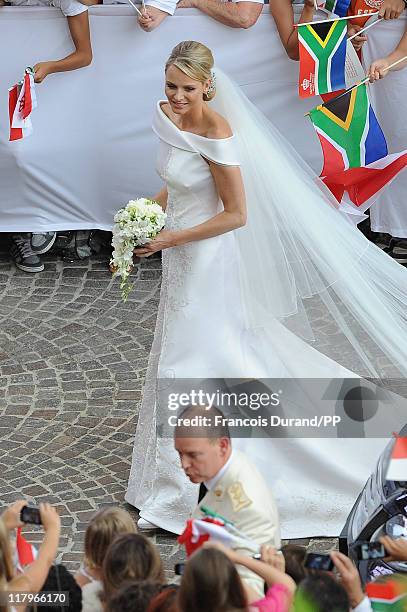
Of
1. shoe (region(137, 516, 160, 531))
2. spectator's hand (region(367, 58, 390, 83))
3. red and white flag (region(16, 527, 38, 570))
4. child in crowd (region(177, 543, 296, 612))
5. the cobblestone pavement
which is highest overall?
spectator's hand (region(367, 58, 390, 83))

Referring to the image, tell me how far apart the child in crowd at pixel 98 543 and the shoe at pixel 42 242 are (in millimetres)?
4636

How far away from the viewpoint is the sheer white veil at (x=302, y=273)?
227 inches

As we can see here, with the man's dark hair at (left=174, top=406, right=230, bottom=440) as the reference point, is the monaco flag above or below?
below

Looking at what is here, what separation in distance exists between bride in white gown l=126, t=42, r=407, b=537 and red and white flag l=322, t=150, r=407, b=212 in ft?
5.95

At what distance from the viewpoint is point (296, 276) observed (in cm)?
586

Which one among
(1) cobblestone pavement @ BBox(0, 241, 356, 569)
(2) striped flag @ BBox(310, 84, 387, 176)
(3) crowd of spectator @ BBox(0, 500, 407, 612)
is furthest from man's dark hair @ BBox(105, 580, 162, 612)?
(2) striped flag @ BBox(310, 84, 387, 176)

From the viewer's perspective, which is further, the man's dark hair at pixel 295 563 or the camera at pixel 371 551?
the man's dark hair at pixel 295 563

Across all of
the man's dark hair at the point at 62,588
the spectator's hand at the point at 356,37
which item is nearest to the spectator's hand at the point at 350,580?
the man's dark hair at the point at 62,588

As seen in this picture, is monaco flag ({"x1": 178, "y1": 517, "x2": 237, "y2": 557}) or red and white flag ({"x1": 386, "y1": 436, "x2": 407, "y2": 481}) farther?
red and white flag ({"x1": 386, "y1": 436, "x2": 407, "y2": 481})

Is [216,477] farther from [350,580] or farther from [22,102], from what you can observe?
[22,102]

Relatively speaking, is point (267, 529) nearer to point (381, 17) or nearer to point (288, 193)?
point (288, 193)

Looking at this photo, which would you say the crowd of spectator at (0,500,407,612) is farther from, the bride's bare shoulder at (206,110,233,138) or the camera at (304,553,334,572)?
the bride's bare shoulder at (206,110,233,138)

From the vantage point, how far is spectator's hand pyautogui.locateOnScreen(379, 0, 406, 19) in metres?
8.11

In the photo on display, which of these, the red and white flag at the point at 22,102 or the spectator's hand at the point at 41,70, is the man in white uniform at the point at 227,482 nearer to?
the red and white flag at the point at 22,102
